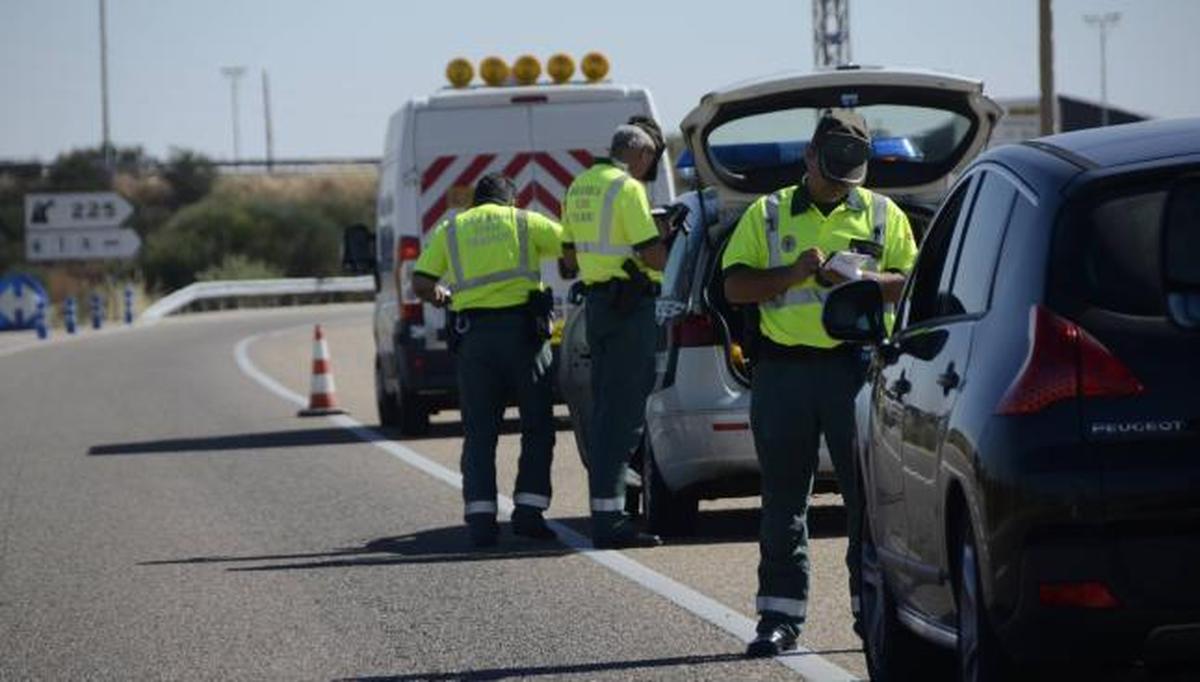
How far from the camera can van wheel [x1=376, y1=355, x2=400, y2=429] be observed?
23609mm

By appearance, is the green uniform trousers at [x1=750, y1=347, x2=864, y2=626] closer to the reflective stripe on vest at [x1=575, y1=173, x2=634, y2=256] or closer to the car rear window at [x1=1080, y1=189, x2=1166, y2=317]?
the car rear window at [x1=1080, y1=189, x2=1166, y2=317]

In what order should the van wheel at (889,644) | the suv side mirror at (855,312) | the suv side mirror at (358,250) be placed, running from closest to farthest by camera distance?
1. the suv side mirror at (855,312)
2. the van wheel at (889,644)
3. the suv side mirror at (358,250)

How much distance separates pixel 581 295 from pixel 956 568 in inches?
271

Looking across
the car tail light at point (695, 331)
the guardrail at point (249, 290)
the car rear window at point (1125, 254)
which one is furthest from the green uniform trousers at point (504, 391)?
the guardrail at point (249, 290)

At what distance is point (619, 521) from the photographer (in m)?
13.6

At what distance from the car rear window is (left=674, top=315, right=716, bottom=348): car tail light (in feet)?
21.6

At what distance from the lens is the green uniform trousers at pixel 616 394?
13.7 m

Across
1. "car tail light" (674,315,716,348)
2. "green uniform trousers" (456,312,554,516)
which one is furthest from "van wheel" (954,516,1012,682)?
"green uniform trousers" (456,312,554,516)

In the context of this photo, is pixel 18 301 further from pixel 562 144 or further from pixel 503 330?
pixel 503 330

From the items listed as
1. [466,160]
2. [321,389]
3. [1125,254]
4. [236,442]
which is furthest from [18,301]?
[1125,254]

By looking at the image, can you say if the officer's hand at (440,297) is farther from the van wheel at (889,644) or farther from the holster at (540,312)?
the van wheel at (889,644)

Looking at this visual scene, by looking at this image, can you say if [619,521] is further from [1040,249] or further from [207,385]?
[207,385]

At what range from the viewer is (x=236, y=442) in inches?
912

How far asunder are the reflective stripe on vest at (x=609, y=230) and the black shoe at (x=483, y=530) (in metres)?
1.39
